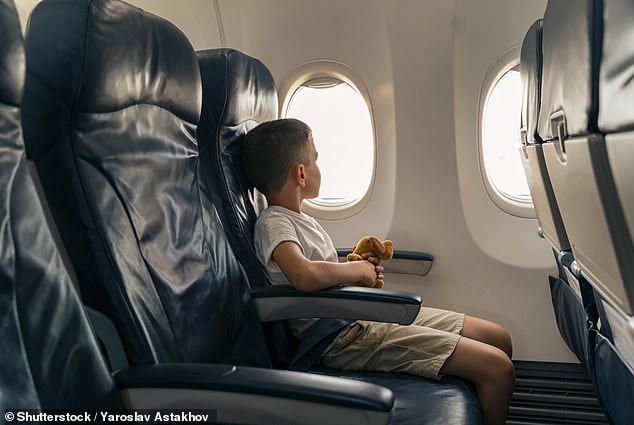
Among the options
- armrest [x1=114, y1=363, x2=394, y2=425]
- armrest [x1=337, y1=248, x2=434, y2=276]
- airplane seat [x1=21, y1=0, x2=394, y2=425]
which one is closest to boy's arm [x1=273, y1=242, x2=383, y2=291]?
airplane seat [x1=21, y1=0, x2=394, y2=425]

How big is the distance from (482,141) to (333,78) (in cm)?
86

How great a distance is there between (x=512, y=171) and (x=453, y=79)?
588 millimetres

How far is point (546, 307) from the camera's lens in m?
3.19

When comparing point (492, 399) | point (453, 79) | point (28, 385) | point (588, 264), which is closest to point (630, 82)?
point (588, 264)

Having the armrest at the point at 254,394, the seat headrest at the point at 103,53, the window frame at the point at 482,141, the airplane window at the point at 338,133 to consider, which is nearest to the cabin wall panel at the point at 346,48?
the airplane window at the point at 338,133

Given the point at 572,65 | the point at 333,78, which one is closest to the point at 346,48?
the point at 333,78

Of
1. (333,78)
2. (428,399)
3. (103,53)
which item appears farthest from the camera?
(333,78)

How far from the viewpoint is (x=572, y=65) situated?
44.6 inches

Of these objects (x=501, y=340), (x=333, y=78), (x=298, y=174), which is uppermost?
(x=333, y=78)

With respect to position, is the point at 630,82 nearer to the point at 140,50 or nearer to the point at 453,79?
the point at 140,50

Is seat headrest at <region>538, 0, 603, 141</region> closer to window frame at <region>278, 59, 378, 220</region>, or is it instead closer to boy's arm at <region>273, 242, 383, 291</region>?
boy's arm at <region>273, 242, 383, 291</region>

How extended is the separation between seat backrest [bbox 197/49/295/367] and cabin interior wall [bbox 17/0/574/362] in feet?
3.96

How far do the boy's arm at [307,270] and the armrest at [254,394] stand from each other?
0.75 metres

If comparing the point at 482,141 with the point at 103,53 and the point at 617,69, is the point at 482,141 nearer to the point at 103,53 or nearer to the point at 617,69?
the point at 103,53
